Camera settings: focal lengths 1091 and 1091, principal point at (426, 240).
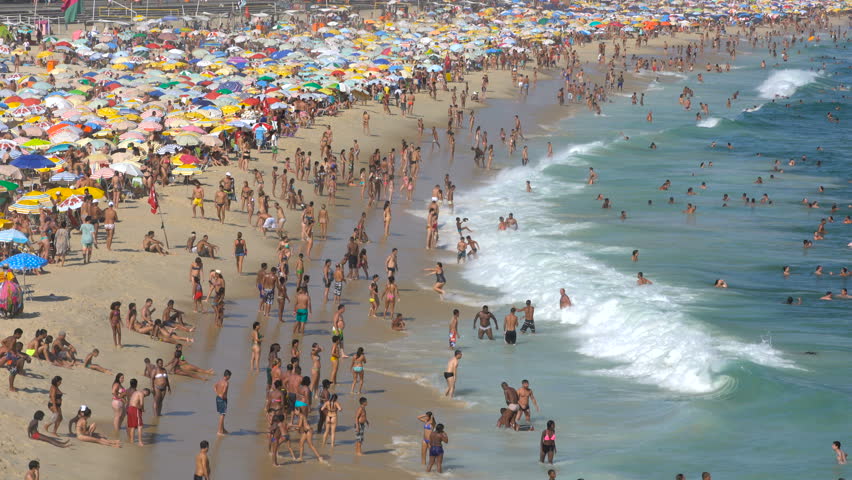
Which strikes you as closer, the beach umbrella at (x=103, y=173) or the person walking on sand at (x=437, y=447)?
the person walking on sand at (x=437, y=447)

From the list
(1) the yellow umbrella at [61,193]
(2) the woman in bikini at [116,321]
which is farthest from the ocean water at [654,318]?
(1) the yellow umbrella at [61,193]

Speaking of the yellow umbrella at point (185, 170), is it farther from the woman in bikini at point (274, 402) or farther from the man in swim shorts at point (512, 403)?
the man in swim shorts at point (512, 403)

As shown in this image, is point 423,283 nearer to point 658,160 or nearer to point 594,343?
point 594,343

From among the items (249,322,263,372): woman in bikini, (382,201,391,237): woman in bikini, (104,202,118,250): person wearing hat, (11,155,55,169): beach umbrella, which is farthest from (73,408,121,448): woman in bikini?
(11,155,55,169): beach umbrella

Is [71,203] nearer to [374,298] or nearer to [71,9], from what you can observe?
[374,298]

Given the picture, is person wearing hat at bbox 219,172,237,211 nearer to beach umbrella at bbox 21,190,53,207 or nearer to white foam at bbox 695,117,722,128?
beach umbrella at bbox 21,190,53,207

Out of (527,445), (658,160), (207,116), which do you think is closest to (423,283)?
(527,445)

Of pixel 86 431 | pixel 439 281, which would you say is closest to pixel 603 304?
pixel 439 281
